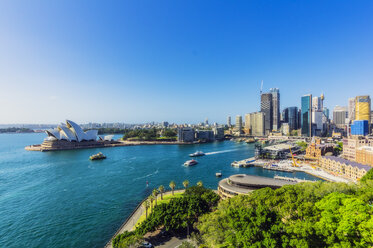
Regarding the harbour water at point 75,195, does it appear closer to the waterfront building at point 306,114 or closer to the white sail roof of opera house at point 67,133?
the white sail roof of opera house at point 67,133

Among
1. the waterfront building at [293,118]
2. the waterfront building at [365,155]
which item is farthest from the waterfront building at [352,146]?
the waterfront building at [293,118]

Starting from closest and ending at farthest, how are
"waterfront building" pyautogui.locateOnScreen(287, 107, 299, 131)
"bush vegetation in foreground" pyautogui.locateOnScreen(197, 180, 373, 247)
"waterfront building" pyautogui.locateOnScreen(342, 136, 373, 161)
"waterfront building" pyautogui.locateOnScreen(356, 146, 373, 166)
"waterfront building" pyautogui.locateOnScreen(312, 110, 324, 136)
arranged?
"bush vegetation in foreground" pyautogui.locateOnScreen(197, 180, 373, 247), "waterfront building" pyautogui.locateOnScreen(356, 146, 373, 166), "waterfront building" pyautogui.locateOnScreen(342, 136, 373, 161), "waterfront building" pyautogui.locateOnScreen(312, 110, 324, 136), "waterfront building" pyautogui.locateOnScreen(287, 107, 299, 131)

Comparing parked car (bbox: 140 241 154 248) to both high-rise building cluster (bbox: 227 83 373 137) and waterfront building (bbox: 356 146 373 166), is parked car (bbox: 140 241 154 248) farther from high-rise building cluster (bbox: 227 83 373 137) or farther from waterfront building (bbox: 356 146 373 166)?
high-rise building cluster (bbox: 227 83 373 137)

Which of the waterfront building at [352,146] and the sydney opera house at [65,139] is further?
the sydney opera house at [65,139]

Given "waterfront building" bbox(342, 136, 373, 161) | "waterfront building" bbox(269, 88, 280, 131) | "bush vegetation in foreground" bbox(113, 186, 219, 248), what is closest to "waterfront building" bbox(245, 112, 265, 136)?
"waterfront building" bbox(269, 88, 280, 131)

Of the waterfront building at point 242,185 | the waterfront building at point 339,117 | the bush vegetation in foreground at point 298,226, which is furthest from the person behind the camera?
the waterfront building at point 339,117

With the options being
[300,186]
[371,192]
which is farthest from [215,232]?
[371,192]
